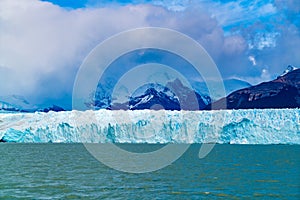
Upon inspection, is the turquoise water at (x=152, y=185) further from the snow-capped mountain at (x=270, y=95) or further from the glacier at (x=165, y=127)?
the snow-capped mountain at (x=270, y=95)

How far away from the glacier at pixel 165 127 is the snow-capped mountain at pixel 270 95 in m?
63.8

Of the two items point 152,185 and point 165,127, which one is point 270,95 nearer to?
point 165,127

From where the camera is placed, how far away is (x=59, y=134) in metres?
71.6

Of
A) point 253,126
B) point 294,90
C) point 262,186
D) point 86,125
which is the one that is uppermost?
point 294,90

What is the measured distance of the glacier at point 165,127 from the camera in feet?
203

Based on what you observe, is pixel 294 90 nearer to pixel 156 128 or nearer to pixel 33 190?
pixel 156 128

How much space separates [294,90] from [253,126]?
7085 centimetres

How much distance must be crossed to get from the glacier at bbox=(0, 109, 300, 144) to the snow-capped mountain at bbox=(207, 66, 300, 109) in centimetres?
6377

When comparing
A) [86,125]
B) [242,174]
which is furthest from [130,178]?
[86,125]

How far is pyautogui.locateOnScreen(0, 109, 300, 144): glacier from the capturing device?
6188 cm

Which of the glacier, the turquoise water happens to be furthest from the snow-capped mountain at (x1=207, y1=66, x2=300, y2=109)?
the turquoise water

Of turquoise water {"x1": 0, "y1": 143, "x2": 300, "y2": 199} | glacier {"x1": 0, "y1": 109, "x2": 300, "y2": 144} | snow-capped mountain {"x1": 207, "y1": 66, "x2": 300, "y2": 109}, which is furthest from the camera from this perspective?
snow-capped mountain {"x1": 207, "y1": 66, "x2": 300, "y2": 109}

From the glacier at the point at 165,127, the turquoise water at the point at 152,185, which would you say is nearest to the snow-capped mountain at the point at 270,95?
the glacier at the point at 165,127

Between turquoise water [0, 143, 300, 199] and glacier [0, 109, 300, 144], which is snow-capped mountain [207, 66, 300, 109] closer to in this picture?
glacier [0, 109, 300, 144]
